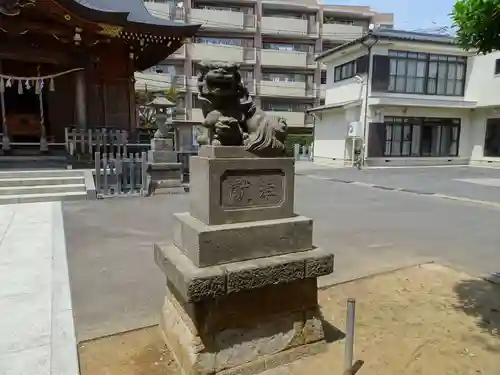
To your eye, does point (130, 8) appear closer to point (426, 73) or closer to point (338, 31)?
point (426, 73)

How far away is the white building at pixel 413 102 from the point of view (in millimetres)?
19906

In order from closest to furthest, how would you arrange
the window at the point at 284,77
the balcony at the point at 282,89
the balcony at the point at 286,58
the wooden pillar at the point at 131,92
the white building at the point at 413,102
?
the wooden pillar at the point at 131,92
the white building at the point at 413,102
the balcony at the point at 286,58
the balcony at the point at 282,89
the window at the point at 284,77

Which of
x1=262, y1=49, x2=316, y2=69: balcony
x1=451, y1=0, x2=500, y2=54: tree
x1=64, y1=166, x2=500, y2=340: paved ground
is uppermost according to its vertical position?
x1=262, y1=49, x2=316, y2=69: balcony

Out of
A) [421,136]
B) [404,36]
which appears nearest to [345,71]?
[404,36]

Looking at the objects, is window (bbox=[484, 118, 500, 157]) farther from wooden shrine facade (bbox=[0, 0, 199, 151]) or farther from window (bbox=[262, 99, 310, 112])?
wooden shrine facade (bbox=[0, 0, 199, 151])

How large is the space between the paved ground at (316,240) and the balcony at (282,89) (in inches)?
946

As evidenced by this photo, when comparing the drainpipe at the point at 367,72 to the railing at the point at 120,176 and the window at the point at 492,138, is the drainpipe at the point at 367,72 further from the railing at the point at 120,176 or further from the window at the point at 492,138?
the railing at the point at 120,176

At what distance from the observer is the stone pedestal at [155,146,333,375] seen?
8.32 feet

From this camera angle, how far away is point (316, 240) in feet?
19.0

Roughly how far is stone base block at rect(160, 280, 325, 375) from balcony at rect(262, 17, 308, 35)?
33132 millimetres

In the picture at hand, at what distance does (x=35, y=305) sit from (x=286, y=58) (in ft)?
104

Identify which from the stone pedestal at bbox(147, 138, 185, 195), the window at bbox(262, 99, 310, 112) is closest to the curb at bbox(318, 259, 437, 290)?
the stone pedestal at bbox(147, 138, 185, 195)

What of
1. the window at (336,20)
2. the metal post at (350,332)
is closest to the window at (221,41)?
the window at (336,20)

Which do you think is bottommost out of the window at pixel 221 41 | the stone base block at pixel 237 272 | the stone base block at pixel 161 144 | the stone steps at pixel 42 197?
the stone steps at pixel 42 197
